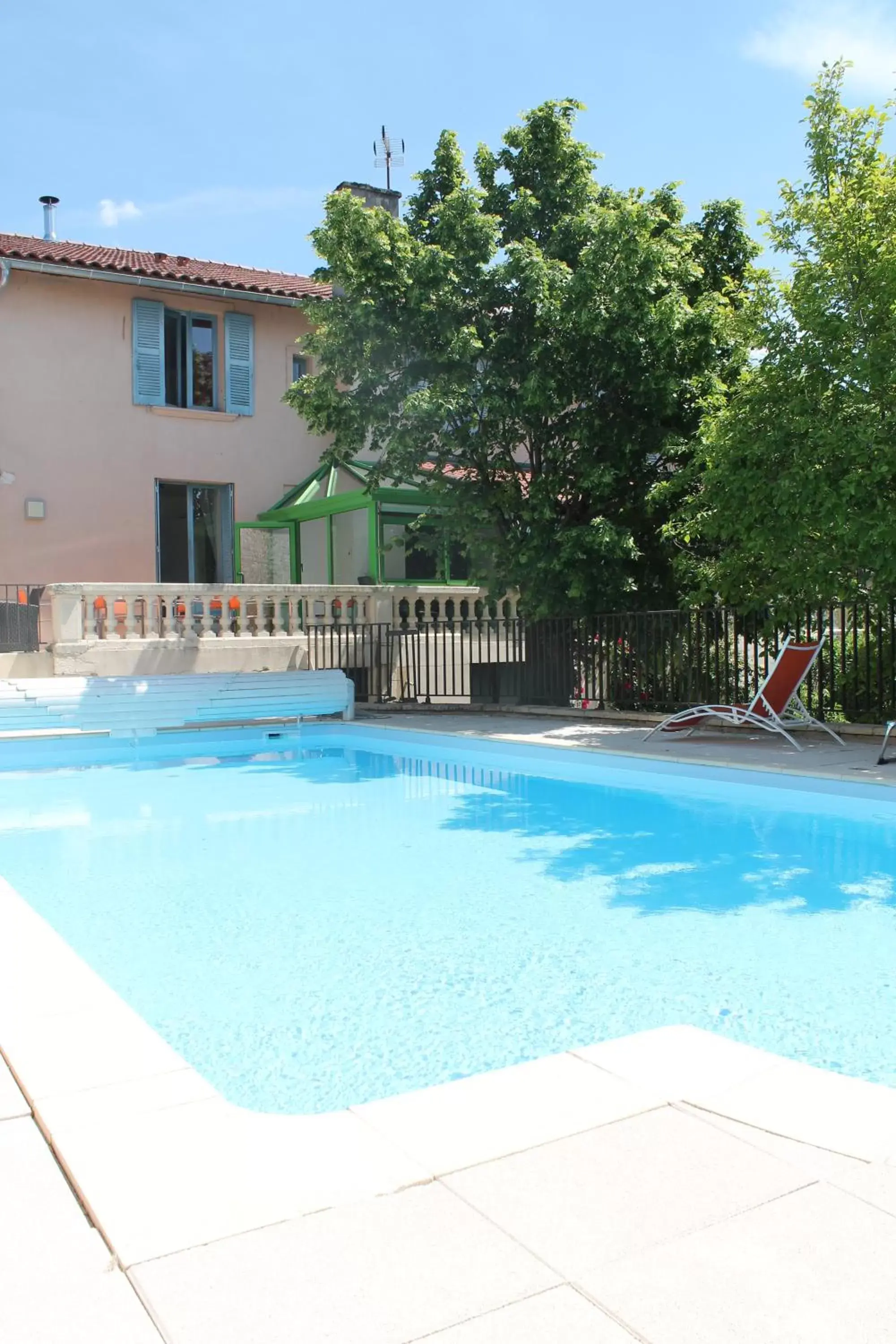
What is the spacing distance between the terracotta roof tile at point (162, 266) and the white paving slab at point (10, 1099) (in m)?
18.6

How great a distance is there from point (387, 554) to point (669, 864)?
45.1ft

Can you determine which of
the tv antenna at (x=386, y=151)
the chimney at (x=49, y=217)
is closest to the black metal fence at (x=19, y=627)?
the chimney at (x=49, y=217)

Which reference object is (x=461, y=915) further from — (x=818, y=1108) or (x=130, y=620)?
(x=130, y=620)

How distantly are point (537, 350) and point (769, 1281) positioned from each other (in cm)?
1318

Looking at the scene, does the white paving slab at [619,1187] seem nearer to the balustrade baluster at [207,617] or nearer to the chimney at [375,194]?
the balustrade baluster at [207,617]

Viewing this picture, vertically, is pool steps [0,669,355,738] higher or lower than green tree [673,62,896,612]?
lower

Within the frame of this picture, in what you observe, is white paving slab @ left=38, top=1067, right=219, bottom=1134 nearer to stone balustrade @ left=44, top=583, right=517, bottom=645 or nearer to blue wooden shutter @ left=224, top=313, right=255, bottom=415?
stone balustrade @ left=44, top=583, right=517, bottom=645

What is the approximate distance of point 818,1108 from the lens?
2.76 m

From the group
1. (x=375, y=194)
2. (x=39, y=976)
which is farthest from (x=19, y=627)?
(x=39, y=976)

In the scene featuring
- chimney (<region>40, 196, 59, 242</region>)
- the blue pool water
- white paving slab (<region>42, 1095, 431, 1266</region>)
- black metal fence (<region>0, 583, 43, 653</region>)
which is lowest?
the blue pool water

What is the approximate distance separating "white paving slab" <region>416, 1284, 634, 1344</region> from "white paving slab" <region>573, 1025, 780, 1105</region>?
39.0 inches

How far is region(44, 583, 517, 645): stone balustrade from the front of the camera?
15.8m

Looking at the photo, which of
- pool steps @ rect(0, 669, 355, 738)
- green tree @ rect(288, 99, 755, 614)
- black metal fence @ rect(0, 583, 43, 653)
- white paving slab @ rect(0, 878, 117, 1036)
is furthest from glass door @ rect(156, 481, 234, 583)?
white paving slab @ rect(0, 878, 117, 1036)

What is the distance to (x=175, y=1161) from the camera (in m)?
2.50
